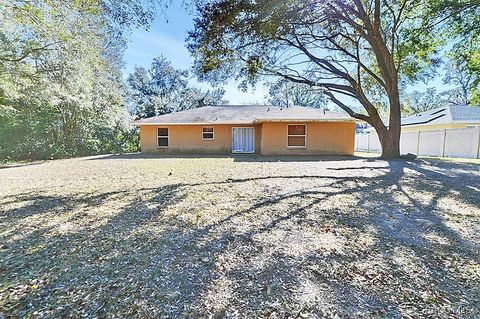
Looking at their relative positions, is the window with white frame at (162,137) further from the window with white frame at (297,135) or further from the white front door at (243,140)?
the window with white frame at (297,135)

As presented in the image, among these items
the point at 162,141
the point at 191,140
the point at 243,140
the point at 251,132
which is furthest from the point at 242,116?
the point at 162,141

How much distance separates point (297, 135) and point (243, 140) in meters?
3.55

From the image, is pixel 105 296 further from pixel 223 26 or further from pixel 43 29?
pixel 43 29

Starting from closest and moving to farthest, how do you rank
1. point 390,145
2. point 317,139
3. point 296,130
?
point 390,145 → point 317,139 → point 296,130

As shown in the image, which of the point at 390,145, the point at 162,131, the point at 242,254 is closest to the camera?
the point at 242,254

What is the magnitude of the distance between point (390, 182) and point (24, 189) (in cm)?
979

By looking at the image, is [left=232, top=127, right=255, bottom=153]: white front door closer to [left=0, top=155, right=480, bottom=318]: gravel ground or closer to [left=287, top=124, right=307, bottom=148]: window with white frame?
[left=287, top=124, right=307, bottom=148]: window with white frame

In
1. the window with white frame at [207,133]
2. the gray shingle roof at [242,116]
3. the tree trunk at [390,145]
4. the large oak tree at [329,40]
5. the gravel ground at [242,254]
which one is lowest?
the gravel ground at [242,254]

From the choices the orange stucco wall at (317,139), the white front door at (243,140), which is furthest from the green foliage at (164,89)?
the orange stucco wall at (317,139)

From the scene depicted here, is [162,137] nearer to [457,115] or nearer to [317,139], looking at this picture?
[317,139]

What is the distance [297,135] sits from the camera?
52.7 feet

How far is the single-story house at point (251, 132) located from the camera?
15789 millimetres

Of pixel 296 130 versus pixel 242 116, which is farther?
pixel 242 116

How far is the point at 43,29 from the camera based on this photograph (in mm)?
7453
